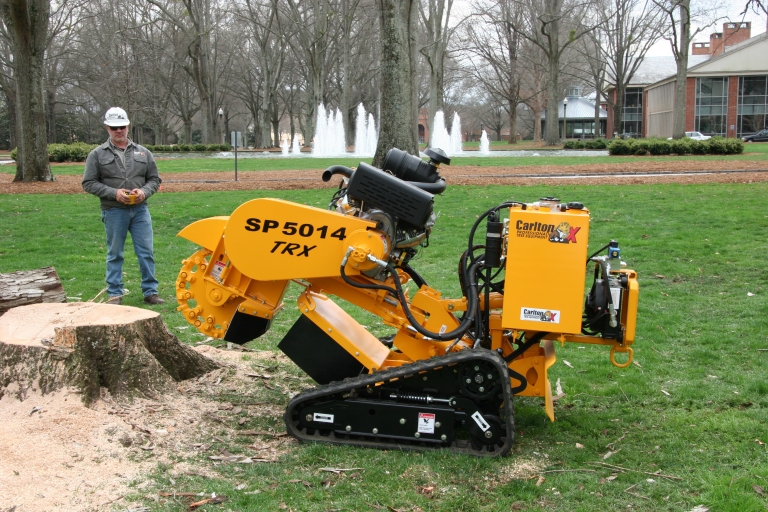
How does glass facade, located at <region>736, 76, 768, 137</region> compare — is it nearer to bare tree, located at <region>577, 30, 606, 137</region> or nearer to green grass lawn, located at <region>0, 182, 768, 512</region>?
bare tree, located at <region>577, 30, 606, 137</region>

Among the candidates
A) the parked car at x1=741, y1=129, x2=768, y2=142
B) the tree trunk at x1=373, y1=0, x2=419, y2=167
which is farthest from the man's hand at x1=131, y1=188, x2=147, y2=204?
the parked car at x1=741, y1=129, x2=768, y2=142

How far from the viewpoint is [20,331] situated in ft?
16.0

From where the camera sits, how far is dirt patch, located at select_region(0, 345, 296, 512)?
Result: 3.88 metres

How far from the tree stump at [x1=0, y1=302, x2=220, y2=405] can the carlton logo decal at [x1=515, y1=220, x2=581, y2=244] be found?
2.66 metres

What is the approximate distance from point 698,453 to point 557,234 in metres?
1.61

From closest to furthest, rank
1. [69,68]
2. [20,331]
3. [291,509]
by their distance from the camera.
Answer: [291,509]
[20,331]
[69,68]

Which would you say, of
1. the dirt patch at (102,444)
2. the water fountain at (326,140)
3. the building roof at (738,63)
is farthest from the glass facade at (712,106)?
the dirt patch at (102,444)

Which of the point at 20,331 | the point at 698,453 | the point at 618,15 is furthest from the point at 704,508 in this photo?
the point at 618,15

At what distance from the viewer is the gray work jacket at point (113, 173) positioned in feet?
25.4

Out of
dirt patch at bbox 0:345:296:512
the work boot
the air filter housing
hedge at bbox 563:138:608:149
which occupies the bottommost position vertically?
dirt patch at bbox 0:345:296:512

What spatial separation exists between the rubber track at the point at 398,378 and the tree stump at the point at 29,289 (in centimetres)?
256

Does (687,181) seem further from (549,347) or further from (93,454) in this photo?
(93,454)

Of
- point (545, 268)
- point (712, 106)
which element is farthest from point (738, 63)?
point (545, 268)

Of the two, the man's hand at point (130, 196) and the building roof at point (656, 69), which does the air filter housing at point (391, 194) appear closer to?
the man's hand at point (130, 196)
